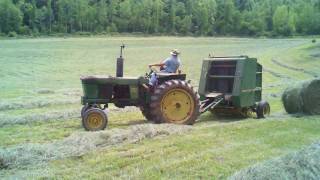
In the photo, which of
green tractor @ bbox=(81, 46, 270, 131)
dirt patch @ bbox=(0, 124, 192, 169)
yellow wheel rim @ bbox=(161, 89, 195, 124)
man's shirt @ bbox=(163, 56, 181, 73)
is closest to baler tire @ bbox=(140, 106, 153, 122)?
green tractor @ bbox=(81, 46, 270, 131)

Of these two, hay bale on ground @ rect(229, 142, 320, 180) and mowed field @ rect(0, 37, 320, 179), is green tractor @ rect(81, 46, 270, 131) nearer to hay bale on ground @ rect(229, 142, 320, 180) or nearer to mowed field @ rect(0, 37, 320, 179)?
mowed field @ rect(0, 37, 320, 179)

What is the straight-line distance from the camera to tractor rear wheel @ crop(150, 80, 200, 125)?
12008 millimetres

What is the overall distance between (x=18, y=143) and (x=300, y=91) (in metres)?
7.16

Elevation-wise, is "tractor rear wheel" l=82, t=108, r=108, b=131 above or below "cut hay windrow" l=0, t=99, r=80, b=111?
above

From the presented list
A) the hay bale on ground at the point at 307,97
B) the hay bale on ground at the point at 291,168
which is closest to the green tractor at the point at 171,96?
the hay bale on ground at the point at 307,97

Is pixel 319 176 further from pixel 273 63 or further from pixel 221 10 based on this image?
pixel 221 10

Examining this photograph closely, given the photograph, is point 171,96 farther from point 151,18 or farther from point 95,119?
point 151,18

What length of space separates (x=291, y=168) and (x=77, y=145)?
5.48 metres

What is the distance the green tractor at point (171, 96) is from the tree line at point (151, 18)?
71.8m

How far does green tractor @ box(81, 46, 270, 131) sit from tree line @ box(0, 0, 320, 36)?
7183cm

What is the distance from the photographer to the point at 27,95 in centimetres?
1912

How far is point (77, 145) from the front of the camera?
9.18 m

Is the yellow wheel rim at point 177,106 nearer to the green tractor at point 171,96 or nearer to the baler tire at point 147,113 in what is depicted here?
the green tractor at point 171,96

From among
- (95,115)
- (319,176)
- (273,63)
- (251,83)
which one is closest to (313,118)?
(251,83)
